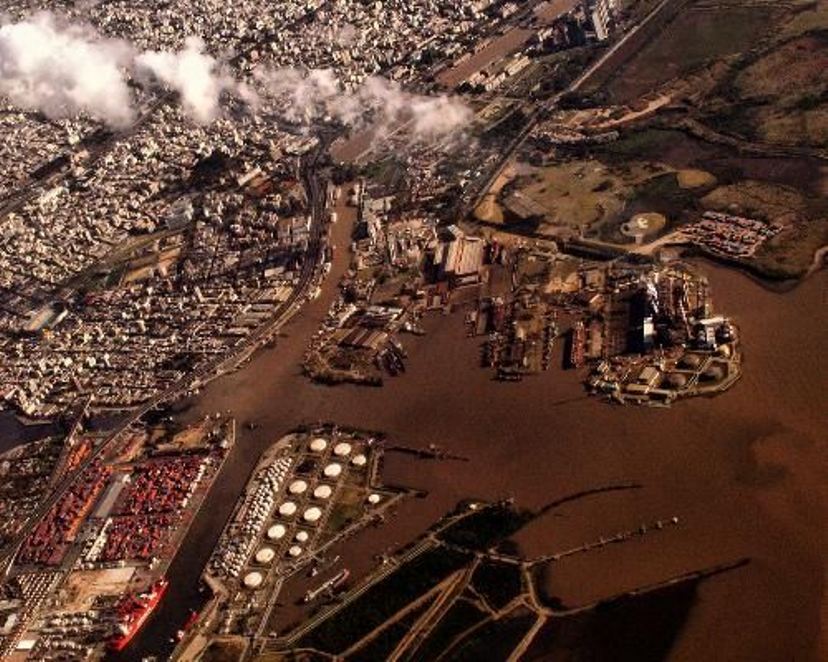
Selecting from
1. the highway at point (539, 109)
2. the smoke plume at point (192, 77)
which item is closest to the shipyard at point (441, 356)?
the highway at point (539, 109)

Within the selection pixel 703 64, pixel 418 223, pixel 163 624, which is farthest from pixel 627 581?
pixel 703 64

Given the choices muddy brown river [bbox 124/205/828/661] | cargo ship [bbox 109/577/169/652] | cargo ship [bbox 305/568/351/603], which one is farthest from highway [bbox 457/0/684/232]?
cargo ship [bbox 109/577/169/652]

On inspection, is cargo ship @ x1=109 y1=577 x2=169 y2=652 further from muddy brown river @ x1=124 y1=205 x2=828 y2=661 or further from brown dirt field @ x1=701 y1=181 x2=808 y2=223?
brown dirt field @ x1=701 y1=181 x2=808 y2=223

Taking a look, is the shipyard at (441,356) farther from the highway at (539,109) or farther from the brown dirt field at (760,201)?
the highway at (539,109)

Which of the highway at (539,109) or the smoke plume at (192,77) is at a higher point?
the smoke plume at (192,77)

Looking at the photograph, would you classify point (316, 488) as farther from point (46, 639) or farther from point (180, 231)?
point (180, 231)

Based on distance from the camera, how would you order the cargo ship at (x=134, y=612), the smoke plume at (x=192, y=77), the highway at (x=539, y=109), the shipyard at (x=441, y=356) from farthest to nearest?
1. the smoke plume at (x=192, y=77)
2. the highway at (x=539, y=109)
3. the cargo ship at (x=134, y=612)
4. the shipyard at (x=441, y=356)
